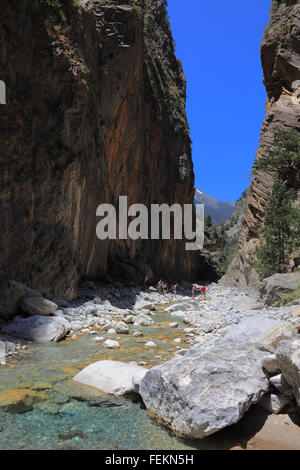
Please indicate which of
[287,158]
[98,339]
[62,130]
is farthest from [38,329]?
[287,158]

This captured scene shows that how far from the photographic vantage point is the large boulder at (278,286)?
27.4ft

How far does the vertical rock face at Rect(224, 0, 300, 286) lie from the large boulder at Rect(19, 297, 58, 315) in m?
14.8

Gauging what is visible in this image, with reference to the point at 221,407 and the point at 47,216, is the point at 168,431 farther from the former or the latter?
the point at 47,216

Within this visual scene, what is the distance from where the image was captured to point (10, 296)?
8.45m

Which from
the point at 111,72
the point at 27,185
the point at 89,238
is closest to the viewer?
the point at 27,185

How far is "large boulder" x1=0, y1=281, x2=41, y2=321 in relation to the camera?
26.9 feet

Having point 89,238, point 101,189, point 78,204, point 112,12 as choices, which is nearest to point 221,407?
point 78,204

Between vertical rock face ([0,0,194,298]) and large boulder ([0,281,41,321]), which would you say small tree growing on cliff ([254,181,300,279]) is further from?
large boulder ([0,281,41,321])

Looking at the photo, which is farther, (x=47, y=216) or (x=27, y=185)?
(x=47, y=216)

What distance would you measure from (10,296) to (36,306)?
26.7 inches

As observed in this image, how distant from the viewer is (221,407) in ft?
10.2

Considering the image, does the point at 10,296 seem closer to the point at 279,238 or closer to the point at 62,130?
the point at 62,130
